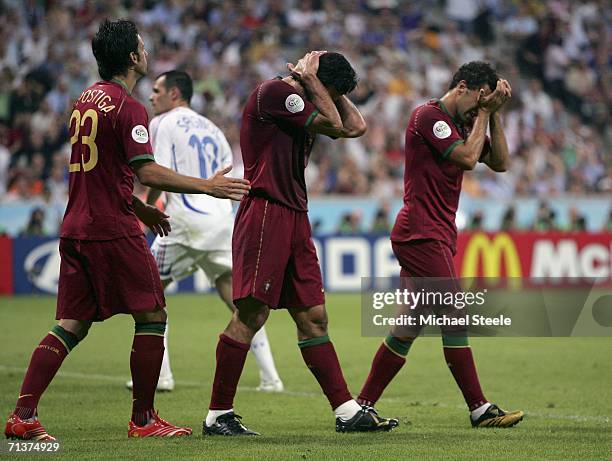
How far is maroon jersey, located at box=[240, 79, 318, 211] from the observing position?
6750mm

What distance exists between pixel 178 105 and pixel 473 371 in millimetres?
3752

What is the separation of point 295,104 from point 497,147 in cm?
159

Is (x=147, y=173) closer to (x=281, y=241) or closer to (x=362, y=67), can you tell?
(x=281, y=241)

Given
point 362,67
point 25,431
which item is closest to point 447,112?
point 25,431

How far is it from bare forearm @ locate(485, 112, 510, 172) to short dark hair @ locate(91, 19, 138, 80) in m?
2.40

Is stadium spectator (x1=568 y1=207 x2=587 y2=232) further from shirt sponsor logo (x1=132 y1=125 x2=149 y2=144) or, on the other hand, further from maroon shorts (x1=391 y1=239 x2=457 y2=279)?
shirt sponsor logo (x1=132 y1=125 x2=149 y2=144)

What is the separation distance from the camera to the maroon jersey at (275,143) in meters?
6.75

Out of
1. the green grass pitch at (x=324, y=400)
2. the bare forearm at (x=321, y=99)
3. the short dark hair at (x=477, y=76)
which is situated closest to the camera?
the green grass pitch at (x=324, y=400)

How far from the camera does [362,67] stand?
23.8m

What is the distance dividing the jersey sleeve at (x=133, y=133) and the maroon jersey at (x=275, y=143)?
707 millimetres

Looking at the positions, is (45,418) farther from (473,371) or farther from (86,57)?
(86,57)

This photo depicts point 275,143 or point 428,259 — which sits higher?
point 275,143

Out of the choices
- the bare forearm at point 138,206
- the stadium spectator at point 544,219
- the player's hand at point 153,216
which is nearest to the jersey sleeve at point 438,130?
the player's hand at point 153,216

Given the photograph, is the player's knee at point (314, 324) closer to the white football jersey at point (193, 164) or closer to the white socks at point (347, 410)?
the white socks at point (347, 410)
